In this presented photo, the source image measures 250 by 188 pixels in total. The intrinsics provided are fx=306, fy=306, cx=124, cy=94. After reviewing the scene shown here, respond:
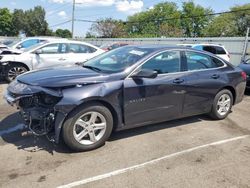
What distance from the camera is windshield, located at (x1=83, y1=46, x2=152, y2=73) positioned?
5054mm

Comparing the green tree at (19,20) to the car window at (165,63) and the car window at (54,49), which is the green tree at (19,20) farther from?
→ the car window at (165,63)

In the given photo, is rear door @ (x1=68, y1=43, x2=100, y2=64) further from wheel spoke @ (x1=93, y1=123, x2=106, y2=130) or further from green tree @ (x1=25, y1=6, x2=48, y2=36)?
green tree @ (x1=25, y1=6, x2=48, y2=36)

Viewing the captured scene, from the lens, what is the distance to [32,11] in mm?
87188

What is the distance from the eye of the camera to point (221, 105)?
6.37 m

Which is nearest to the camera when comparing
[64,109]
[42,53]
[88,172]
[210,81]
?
[88,172]

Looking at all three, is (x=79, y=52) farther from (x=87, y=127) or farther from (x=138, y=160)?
(x=138, y=160)

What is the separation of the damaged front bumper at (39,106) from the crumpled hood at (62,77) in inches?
4.2

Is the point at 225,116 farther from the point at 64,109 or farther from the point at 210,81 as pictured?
the point at 64,109

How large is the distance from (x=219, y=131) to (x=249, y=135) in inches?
20.6

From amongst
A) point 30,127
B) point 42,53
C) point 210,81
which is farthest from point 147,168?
point 42,53

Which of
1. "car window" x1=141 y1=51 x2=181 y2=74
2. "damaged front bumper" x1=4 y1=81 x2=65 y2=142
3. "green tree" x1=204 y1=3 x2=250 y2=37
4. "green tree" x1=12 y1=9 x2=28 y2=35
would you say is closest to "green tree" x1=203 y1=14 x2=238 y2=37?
"green tree" x1=204 y1=3 x2=250 y2=37

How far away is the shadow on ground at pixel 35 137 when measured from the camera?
4.57 meters

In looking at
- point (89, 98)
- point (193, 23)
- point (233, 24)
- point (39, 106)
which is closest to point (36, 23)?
point (193, 23)

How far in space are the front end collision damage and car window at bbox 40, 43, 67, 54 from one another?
219 inches
